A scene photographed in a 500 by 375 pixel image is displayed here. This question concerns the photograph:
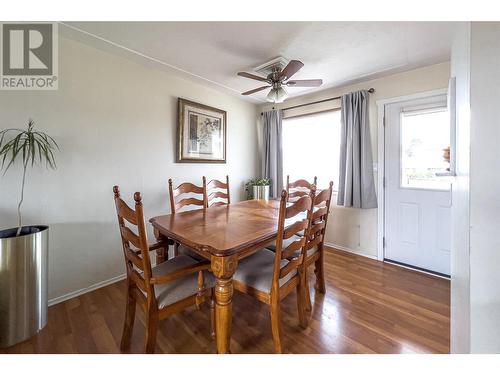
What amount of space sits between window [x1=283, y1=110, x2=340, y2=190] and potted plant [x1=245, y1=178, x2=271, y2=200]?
461mm

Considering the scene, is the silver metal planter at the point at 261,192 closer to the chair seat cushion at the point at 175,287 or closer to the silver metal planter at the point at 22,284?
the chair seat cushion at the point at 175,287

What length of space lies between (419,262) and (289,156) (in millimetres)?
2241

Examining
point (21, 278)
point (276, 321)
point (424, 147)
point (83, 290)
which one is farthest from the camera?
point (424, 147)

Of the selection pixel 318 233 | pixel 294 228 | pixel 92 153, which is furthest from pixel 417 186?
pixel 92 153

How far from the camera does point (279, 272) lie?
121cm

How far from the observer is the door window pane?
7.33 ft

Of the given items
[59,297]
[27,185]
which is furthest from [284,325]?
[27,185]

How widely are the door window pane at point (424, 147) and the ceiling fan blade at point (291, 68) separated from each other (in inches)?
Result: 61.2

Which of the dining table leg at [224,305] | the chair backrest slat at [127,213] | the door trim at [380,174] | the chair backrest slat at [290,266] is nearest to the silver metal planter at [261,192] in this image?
the door trim at [380,174]

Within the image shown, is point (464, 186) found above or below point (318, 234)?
above

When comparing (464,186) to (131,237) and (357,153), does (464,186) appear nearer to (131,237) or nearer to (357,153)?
(131,237)

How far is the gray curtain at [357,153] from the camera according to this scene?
2596 mm

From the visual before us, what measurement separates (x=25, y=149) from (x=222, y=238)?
1.72m
